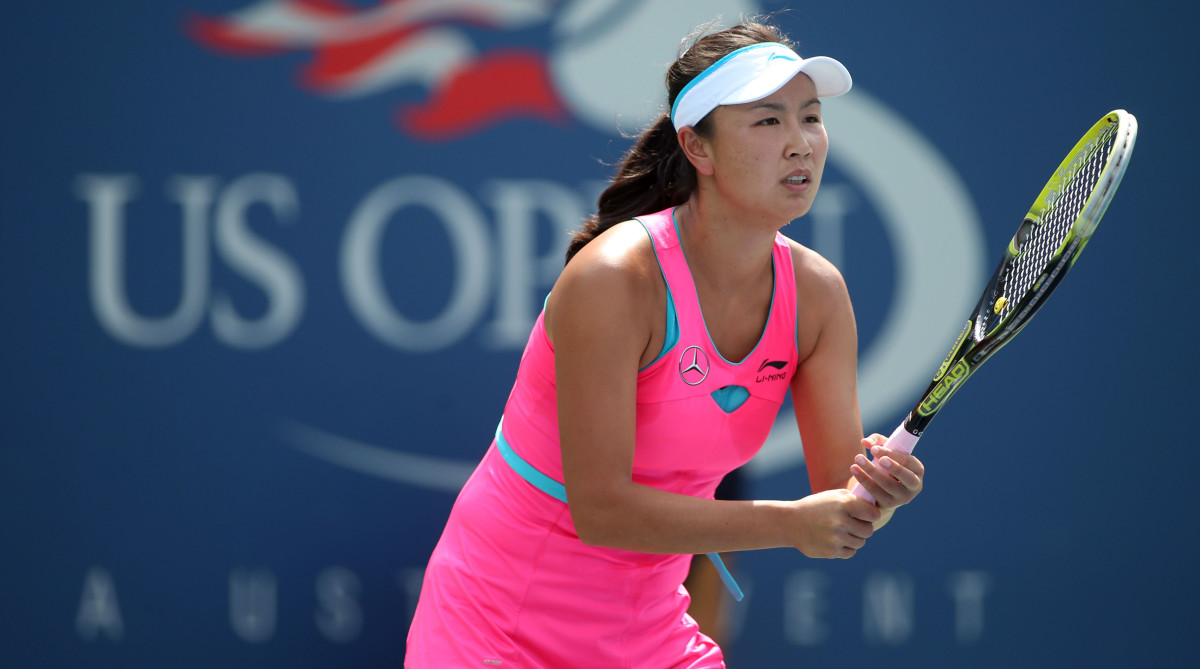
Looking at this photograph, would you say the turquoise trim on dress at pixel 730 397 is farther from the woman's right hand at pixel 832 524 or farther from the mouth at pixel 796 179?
the mouth at pixel 796 179

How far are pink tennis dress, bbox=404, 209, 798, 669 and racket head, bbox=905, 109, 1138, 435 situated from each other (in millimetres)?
296

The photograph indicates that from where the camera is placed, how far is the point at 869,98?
307 centimetres

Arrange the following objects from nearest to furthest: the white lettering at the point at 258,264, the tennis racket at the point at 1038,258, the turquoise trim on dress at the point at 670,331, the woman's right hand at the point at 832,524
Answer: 1. the tennis racket at the point at 1038,258
2. the woman's right hand at the point at 832,524
3. the turquoise trim on dress at the point at 670,331
4. the white lettering at the point at 258,264

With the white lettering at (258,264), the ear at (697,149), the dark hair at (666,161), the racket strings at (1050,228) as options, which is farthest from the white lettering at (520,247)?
the racket strings at (1050,228)

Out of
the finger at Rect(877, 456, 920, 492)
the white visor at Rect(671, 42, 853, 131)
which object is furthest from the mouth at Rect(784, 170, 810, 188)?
the finger at Rect(877, 456, 920, 492)

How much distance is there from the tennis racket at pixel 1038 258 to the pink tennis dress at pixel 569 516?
257 millimetres

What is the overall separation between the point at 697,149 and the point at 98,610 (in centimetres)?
224

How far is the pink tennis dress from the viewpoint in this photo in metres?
1.79

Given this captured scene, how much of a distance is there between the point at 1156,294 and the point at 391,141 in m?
2.25

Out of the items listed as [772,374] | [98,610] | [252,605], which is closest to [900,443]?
[772,374]

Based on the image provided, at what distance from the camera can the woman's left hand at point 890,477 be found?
166 centimetres

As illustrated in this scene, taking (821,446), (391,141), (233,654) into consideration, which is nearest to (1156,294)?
(821,446)

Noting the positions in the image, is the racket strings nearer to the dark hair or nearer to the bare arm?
the bare arm

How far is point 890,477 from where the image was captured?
1.67 meters
